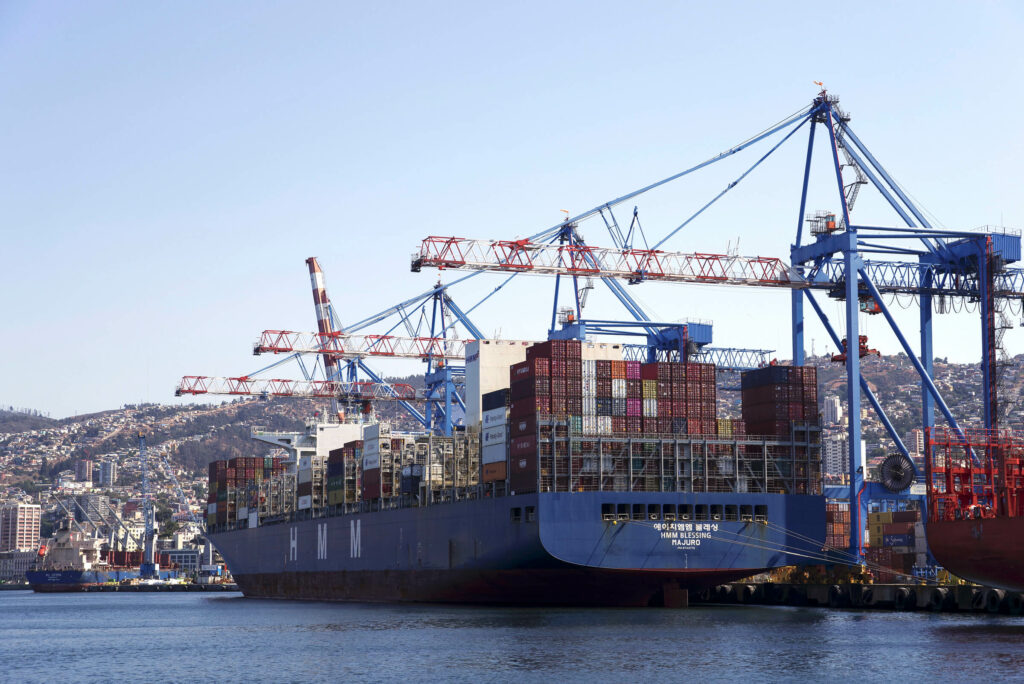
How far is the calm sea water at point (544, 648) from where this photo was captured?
118 ft

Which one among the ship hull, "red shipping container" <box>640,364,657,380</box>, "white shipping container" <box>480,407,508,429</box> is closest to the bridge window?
the ship hull


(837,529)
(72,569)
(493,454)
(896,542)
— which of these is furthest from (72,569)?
(837,529)

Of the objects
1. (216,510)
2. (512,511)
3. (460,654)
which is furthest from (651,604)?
(216,510)

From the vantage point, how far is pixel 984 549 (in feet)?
158

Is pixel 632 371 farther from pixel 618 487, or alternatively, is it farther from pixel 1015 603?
pixel 1015 603

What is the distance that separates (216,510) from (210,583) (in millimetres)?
71473

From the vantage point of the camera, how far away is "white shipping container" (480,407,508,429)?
58.0 metres

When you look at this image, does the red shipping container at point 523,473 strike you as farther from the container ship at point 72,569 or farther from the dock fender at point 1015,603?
the container ship at point 72,569

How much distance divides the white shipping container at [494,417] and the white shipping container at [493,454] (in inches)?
Answer: 41.1

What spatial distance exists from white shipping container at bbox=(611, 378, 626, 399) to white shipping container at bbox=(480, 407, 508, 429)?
17.8 ft

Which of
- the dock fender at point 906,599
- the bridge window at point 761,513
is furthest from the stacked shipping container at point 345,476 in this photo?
the dock fender at point 906,599

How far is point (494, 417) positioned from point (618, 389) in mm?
6781

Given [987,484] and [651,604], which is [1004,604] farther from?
[651,604]

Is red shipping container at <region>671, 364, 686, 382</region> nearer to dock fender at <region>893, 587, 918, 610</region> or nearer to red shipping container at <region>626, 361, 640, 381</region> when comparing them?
red shipping container at <region>626, 361, 640, 381</region>
